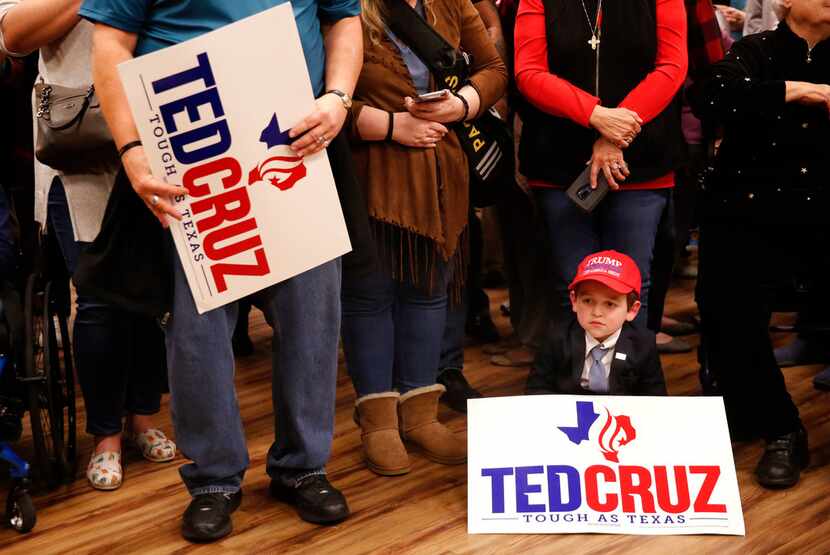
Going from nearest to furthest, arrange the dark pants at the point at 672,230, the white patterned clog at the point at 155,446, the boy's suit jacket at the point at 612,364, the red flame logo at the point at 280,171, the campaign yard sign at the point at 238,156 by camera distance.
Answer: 1. the campaign yard sign at the point at 238,156
2. the red flame logo at the point at 280,171
3. the boy's suit jacket at the point at 612,364
4. the white patterned clog at the point at 155,446
5. the dark pants at the point at 672,230

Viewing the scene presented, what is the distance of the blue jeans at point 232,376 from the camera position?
239cm

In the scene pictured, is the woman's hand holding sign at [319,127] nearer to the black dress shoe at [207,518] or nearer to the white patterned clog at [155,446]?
the black dress shoe at [207,518]

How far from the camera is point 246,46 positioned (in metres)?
2.21

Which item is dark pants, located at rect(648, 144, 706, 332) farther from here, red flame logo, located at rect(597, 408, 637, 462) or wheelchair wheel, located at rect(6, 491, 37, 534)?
wheelchair wheel, located at rect(6, 491, 37, 534)

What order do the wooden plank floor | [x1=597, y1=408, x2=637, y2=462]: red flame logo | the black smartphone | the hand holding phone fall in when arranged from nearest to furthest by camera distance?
the wooden plank floor, [x1=597, y1=408, x2=637, y2=462]: red flame logo, the hand holding phone, the black smartphone

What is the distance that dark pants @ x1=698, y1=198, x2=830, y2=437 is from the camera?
2830 millimetres

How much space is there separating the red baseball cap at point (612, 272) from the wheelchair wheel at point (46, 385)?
4.20ft

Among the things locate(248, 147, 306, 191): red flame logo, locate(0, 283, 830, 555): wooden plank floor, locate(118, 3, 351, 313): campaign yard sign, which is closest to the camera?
locate(118, 3, 351, 313): campaign yard sign

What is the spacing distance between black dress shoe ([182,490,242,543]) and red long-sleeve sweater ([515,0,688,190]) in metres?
1.29

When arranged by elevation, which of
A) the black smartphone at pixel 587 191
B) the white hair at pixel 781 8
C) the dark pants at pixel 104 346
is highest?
the white hair at pixel 781 8

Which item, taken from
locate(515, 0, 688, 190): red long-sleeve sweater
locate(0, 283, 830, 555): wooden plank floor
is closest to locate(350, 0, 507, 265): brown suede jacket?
locate(515, 0, 688, 190): red long-sleeve sweater

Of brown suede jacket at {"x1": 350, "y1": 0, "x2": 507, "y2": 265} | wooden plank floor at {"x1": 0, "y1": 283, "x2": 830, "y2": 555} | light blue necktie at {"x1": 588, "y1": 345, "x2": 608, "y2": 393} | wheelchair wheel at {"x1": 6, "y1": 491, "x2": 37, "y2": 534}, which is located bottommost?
wooden plank floor at {"x1": 0, "y1": 283, "x2": 830, "y2": 555}

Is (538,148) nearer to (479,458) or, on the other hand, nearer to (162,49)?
(479,458)

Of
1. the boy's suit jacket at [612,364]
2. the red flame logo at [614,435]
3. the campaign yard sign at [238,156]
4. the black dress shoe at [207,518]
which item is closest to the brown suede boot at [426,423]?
the boy's suit jacket at [612,364]
